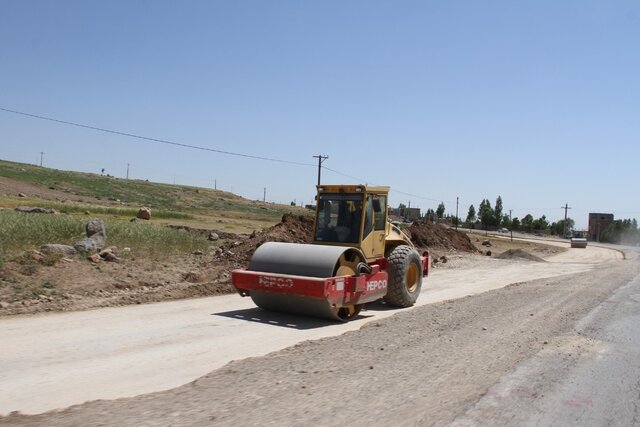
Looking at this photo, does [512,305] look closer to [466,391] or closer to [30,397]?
[466,391]

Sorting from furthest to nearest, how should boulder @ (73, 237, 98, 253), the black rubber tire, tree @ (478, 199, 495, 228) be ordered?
tree @ (478, 199, 495, 228) < boulder @ (73, 237, 98, 253) < the black rubber tire

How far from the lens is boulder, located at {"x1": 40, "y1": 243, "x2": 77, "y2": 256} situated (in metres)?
14.6

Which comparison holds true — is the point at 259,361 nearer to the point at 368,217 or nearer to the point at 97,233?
the point at 368,217

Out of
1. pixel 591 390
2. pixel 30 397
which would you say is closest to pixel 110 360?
pixel 30 397

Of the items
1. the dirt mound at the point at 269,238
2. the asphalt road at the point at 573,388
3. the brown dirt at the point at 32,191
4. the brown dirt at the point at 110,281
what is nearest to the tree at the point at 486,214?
the brown dirt at the point at 32,191

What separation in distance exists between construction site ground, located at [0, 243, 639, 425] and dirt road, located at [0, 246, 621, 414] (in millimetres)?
20

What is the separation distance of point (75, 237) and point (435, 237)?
72.5ft

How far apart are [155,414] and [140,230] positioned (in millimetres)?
16087

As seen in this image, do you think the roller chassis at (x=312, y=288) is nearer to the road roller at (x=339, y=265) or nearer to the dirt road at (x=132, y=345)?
the road roller at (x=339, y=265)

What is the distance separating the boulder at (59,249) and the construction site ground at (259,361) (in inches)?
177

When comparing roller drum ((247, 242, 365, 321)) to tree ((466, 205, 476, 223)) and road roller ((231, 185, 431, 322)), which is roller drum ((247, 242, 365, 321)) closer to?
road roller ((231, 185, 431, 322))

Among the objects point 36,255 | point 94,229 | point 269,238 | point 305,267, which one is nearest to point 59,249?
point 36,255

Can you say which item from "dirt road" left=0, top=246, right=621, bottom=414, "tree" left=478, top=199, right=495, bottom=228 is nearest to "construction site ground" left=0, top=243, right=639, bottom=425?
"dirt road" left=0, top=246, right=621, bottom=414

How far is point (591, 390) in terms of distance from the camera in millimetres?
6562
